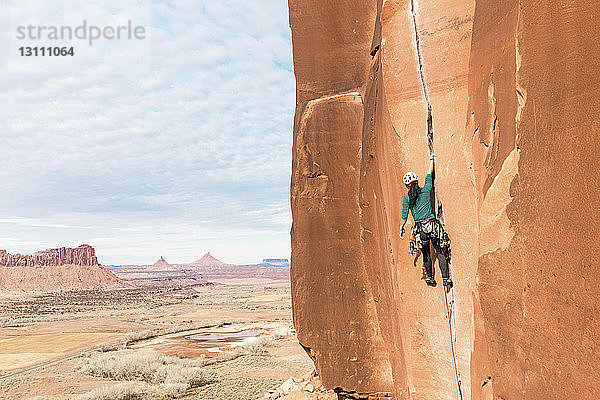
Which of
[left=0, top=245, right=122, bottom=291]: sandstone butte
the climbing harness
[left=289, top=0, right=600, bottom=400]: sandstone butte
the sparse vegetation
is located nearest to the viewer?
[left=289, top=0, right=600, bottom=400]: sandstone butte

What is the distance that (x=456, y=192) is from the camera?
6848 mm

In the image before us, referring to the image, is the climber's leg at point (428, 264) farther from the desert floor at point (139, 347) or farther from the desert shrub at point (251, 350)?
the desert shrub at point (251, 350)

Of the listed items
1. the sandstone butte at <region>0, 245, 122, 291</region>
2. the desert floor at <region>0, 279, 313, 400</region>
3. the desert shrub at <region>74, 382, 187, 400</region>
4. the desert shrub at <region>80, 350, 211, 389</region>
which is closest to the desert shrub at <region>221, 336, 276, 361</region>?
the desert floor at <region>0, 279, 313, 400</region>

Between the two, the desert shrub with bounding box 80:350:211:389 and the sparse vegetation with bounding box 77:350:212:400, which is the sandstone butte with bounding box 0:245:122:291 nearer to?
the desert shrub with bounding box 80:350:211:389

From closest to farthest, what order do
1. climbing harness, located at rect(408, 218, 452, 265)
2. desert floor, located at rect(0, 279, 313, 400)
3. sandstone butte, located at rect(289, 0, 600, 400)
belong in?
sandstone butte, located at rect(289, 0, 600, 400), climbing harness, located at rect(408, 218, 452, 265), desert floor, located at rect(0, 279, 313, 400)

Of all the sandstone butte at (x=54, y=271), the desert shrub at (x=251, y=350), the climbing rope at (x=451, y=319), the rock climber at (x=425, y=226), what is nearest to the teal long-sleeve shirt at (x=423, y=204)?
the rock climber at (x=425, y=226)

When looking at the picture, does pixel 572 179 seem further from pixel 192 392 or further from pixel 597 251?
pixel 192 392

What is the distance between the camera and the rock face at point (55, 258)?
141375mm

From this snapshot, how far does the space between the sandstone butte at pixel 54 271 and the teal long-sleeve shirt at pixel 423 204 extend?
462 feet

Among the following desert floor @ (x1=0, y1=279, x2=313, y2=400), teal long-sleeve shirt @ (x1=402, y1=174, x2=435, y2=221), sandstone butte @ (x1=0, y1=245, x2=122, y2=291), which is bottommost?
desert floor @ (x1=0, y1=279, x2=313, y2=400)

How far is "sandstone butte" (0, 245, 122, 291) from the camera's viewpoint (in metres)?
130

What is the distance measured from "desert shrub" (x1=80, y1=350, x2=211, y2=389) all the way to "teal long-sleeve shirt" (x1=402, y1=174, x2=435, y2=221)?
2235 cm

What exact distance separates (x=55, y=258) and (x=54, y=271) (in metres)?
13.6

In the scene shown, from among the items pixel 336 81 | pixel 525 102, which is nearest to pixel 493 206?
pixel 525 102
